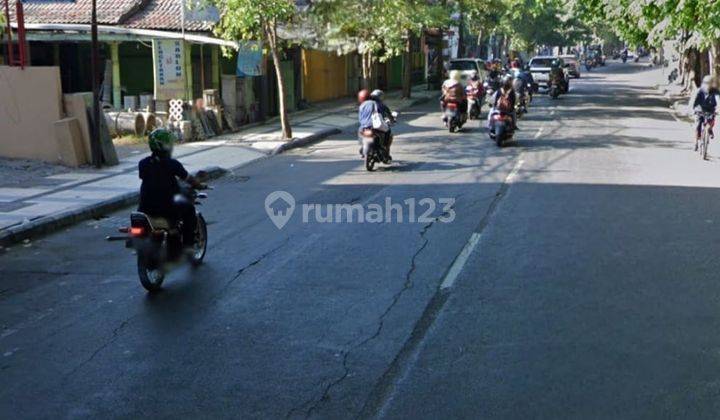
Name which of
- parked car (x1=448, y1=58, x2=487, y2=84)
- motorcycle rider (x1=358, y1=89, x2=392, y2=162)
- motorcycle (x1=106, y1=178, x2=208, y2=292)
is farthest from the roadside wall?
parked car (x1=448, y1=58, x2=487, y2=84)

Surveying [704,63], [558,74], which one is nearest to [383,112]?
[558,74]

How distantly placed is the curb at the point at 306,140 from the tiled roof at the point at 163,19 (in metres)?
4.64

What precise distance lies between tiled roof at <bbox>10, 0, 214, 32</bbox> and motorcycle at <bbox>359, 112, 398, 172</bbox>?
34.5 ft

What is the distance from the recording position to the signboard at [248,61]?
25.6 meters

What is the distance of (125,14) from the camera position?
1037 inches

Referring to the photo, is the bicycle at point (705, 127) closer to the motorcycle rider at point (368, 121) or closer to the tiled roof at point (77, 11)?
the motorcycle rider at point (368, 121)

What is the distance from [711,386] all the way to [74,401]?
3.99m

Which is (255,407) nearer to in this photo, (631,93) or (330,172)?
(330,172)

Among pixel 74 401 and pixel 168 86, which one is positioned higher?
pixel 168 86

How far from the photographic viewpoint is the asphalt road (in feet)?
17.5

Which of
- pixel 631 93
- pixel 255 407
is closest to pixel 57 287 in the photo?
pixel 255 407

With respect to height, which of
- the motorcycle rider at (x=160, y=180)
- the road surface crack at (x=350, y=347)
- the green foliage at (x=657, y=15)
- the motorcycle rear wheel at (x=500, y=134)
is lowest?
the road surface crack at (x=350, y=347)

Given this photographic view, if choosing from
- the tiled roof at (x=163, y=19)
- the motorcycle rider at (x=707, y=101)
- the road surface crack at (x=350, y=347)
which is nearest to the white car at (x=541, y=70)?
the tiled roof at (x=163, y=19)

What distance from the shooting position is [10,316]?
24.3ft
